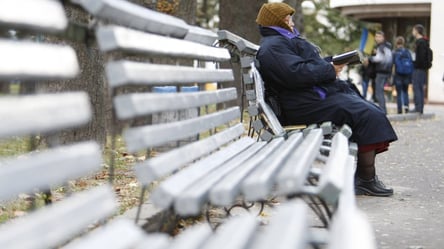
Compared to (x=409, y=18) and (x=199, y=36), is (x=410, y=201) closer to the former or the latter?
(x=199, y=36)

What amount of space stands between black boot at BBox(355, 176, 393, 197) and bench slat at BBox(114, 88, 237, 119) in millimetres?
2575

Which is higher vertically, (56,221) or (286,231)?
(56,221)

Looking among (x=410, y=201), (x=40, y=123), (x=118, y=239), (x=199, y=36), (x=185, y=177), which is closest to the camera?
(x=40, y=123)

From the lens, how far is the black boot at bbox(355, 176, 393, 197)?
6.72m

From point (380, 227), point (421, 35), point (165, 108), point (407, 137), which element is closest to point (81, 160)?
point (165, 108)

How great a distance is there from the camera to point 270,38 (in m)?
6.25

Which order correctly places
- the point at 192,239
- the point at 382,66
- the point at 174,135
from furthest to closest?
the point at 382,66 → the point at 174,135 → the point at 192,239

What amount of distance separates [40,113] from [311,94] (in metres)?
4.36

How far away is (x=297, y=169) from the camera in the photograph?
10.2 feet

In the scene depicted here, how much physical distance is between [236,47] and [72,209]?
12.9 ft

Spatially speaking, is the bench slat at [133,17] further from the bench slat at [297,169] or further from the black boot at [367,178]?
the black boot at [367,178]

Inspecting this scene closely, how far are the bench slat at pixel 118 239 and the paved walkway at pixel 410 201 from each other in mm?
2485

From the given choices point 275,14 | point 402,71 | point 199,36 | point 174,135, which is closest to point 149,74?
point 174,135

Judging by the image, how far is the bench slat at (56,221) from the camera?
6.55ft
